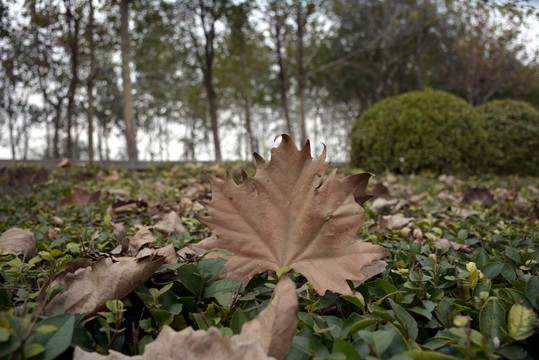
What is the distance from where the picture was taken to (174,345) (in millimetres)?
622

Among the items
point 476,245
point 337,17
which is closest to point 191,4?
point 337,17

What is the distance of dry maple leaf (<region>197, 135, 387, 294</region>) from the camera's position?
0.95 m

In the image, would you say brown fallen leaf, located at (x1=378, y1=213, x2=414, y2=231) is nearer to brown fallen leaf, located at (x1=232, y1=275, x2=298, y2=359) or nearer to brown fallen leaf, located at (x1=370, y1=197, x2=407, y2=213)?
brown fallen leaf, located at (x1=370, y1=197, x2=407, y2=213)

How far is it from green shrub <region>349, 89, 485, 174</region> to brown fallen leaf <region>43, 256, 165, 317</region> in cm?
875

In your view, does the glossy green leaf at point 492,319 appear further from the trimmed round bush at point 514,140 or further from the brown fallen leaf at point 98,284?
the trimmed round bush at point 514,140

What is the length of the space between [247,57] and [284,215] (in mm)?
19208

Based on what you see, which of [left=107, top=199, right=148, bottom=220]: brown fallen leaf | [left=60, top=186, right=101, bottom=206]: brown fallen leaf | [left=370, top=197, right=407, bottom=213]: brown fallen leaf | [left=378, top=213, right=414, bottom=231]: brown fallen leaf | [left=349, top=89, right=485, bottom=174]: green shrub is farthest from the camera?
[left=349, top=89, right=485, bottom=174]: green shrub

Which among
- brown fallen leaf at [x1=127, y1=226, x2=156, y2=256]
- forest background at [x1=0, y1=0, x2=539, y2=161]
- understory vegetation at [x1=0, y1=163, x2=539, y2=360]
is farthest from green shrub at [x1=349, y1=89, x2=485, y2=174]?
brown fallen leaf at [x1=127, y1=226, x2=156, y2=256]

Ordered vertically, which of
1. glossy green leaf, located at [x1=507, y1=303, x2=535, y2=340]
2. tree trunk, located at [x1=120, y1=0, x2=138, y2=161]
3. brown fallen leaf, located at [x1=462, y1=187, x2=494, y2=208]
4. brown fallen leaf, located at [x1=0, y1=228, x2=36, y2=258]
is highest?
tree trunk, located at [x1=120, y1=0, x2=138, y2=161]

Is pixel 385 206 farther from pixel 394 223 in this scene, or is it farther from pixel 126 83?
pixel 126 83

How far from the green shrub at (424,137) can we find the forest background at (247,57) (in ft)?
5.32

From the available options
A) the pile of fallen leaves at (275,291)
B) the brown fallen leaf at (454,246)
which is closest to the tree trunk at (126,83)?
the pile of fallen leaves at (275,291)

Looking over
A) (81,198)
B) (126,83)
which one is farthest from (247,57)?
(81,198)

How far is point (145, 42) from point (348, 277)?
734 inches
